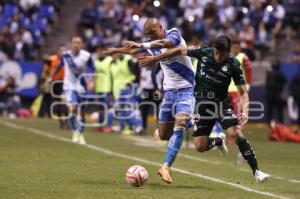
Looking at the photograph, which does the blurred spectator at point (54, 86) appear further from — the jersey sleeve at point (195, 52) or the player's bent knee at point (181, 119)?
the jersey sleeve at point (195, 52)

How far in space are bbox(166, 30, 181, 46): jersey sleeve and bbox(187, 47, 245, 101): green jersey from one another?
395mm

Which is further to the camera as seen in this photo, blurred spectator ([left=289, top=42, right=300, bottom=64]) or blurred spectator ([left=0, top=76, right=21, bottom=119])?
blurred spectator ([left=0, top=76, right=21, bottom=119])

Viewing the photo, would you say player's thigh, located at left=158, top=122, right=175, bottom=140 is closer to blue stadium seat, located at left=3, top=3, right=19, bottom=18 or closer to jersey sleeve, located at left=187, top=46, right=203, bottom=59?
jersey sleeve, located at left=187, top=46, right=203, bottom=59

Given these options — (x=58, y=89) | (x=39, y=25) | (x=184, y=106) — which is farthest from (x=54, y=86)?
(x=184, y=106)

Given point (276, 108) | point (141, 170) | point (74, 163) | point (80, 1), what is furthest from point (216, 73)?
point (80, 1)

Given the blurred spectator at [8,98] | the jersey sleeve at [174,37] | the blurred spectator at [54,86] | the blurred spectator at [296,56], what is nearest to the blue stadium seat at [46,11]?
the blurred spectator at [8,98]

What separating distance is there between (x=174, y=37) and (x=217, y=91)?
1024 mm

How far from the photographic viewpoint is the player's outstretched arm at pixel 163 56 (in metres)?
13.0

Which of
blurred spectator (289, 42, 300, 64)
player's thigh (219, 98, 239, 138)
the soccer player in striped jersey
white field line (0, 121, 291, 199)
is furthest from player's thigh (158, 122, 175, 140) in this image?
blurred spectator (289, 42, 300, 64)

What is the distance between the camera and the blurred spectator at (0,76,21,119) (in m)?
A: 34.8

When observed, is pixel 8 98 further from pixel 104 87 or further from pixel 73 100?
pixel 73 100

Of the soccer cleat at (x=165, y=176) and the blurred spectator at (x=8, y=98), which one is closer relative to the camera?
the soccer cleat at (x=165, y=176)

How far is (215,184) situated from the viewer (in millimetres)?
13508

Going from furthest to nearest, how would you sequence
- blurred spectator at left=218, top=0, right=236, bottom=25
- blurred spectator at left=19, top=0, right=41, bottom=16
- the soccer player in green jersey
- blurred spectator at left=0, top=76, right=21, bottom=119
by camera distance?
blurred spectator at left=19, top=0, right=41, bottom=16 → blurred spectator at left=218, top=0, right=236, bottom=25 → blurred spectator at left=0, top=76, right=21, bottom=119 → the soccer player in green jersey
